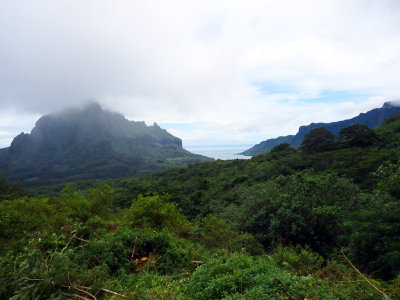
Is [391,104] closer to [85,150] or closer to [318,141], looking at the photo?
[318,141]

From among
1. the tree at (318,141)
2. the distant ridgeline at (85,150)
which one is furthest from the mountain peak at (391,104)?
the distant ridgeline at (85,150)

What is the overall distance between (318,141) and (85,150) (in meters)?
123

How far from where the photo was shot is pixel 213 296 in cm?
412

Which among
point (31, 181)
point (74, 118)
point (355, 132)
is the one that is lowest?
point (31, 181)

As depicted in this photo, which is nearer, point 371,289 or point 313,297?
point 313,297

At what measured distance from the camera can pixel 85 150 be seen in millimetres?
129625

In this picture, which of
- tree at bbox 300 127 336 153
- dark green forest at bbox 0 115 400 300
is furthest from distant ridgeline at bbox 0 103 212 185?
dark green forest at bbox 0 115 400 300

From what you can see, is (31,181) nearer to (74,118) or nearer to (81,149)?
(81,149)

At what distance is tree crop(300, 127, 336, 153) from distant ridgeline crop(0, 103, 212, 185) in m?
79.9

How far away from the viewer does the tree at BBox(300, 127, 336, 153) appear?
3609 centimetres

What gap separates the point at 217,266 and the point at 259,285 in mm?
1047

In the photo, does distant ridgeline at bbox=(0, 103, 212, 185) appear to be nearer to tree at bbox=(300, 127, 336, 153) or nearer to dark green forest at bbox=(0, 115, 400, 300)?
tree at bbox=(300, 127, 336, 153)

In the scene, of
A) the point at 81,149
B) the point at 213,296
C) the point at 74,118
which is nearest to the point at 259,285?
the point at 213,296

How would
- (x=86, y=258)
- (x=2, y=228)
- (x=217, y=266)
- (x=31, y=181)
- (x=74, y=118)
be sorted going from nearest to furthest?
(x=217, y=266) < (x=86, y=258) < (x=2, y=228) < (x=31, y=181) < (x=74, y=118)
